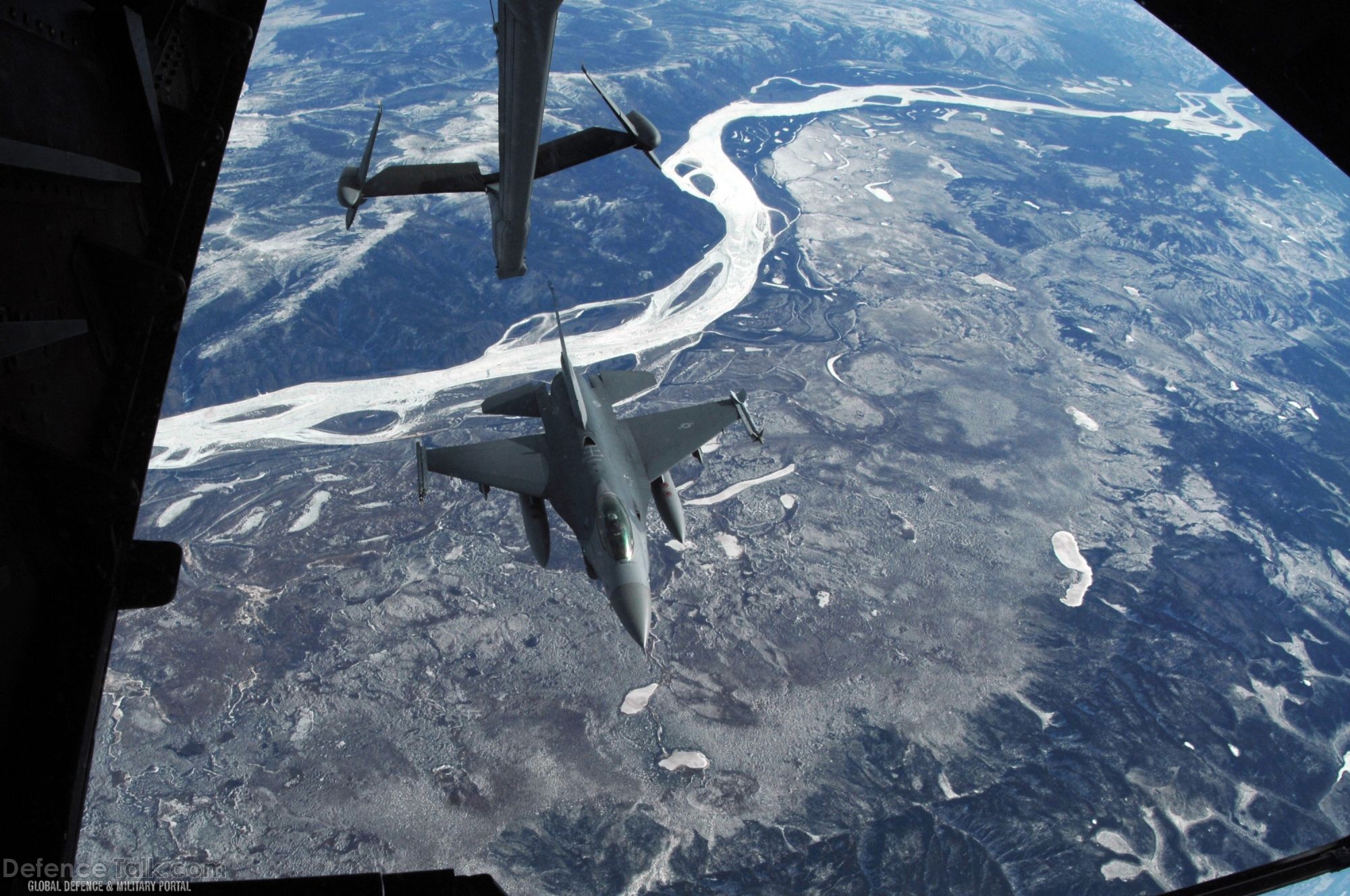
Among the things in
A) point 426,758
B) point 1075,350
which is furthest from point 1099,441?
point 426,758

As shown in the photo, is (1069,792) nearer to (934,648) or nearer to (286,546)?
(934,648)

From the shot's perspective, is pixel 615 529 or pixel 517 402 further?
pixel 517 402

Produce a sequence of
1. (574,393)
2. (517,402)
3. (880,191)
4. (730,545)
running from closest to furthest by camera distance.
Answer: (574,393)
(517,402)
(730,545)
(880,191)

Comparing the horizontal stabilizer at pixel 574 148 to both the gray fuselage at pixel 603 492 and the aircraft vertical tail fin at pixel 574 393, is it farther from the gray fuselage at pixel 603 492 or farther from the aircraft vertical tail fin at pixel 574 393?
the gray fuselage at pixel 603 492

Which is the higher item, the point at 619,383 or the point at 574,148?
the point at 574,148

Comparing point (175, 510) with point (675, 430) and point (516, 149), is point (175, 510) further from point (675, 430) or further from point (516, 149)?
point (516, 149)

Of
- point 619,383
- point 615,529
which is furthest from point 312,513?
point 615,529

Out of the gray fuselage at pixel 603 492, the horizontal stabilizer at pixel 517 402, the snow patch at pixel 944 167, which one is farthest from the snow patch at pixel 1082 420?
the horizontal stabilizer at pixel 517 402

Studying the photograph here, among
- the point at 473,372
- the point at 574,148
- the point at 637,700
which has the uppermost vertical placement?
the point at 574,148
